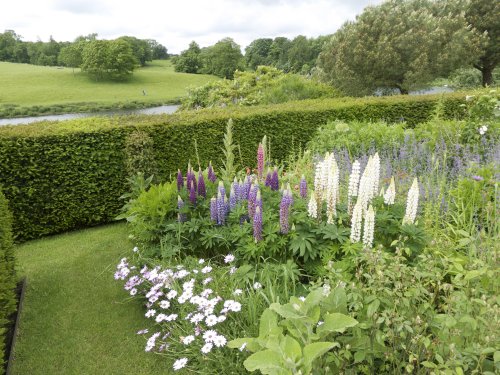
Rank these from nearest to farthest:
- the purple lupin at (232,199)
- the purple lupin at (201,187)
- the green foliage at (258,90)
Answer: the purple lupin at (232,199)
the purple lupin at (201,187)
the green foliage at (258,90)

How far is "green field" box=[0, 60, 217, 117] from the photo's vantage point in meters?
42.9

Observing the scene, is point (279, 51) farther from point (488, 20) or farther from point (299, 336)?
point (299, 336)

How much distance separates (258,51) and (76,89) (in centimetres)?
3310

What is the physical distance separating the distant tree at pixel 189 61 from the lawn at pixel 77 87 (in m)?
3.49

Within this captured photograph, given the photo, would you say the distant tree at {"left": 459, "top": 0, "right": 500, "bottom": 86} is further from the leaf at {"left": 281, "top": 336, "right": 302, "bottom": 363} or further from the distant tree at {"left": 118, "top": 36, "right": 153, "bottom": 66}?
the distant tree at {"left": 118, "top": 36, "right": 153, "bottom": 66}

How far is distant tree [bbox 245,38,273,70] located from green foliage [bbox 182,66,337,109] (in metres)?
48.0

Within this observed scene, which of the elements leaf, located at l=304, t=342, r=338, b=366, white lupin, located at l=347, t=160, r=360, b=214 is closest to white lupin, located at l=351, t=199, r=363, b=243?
white lupin, located at l=347, t=160, r=360, b=214

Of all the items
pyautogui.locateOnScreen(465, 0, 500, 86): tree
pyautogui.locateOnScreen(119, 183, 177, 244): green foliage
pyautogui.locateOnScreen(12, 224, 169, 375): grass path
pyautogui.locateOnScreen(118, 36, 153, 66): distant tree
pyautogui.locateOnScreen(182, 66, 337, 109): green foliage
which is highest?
pyautogui.locateOnScreen(118, 36, 153, 66): distant tree

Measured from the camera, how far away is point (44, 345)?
3689mm

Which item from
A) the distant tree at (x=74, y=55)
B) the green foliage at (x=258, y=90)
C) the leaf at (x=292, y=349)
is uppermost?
the distant tree at (x=74, y=55)

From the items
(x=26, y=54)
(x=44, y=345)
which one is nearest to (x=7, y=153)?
(x=44, y=345)

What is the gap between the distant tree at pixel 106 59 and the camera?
56.7 meters

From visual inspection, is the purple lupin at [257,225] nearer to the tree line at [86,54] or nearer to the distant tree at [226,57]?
the distant tree at [226,57]

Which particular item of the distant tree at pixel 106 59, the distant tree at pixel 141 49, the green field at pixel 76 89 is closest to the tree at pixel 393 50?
the green field at pixel 76 89
